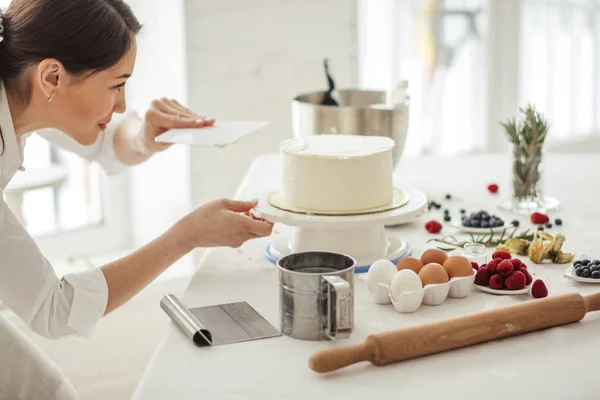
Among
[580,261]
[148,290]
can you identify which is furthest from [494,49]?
[580,261]

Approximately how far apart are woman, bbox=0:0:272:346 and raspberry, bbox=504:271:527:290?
414 mm

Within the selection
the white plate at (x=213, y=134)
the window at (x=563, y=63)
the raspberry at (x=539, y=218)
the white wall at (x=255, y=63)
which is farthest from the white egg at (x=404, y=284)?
the window at (x=563, y=63)

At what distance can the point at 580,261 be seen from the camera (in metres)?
1.36

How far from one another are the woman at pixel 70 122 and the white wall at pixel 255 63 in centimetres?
163

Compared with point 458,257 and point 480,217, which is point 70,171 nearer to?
point 480,217

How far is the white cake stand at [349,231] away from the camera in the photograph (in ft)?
4.53

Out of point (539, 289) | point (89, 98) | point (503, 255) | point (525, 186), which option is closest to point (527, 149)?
point (525, 186)

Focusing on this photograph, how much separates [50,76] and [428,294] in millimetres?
713

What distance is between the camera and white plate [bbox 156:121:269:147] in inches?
58.0

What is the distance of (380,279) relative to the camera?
4.13 ft

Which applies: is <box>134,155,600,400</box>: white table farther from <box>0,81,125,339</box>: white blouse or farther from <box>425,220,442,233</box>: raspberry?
<box>425,220,442,233</box>: raspberry

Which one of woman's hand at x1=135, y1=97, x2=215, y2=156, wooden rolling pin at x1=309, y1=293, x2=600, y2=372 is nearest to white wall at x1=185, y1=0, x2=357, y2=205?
woman's hand at x1=135, y1=97, x2=215, y2=156

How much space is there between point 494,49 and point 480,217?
2.32m

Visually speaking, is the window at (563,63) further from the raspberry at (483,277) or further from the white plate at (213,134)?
the raspberry at (483,277)
